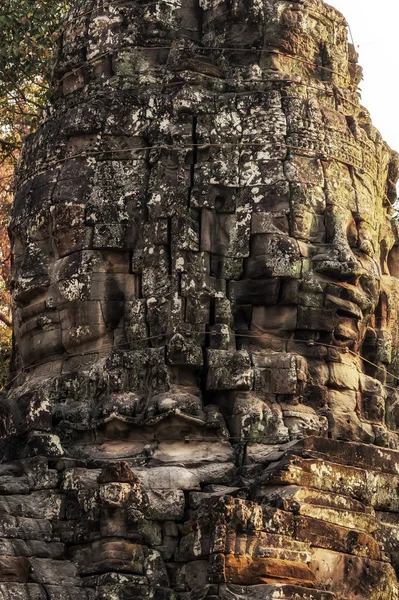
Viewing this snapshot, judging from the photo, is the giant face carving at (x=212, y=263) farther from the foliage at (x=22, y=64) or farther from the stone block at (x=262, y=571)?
the foliage at (x=22, y=64)

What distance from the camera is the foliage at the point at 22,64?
32.0 meters

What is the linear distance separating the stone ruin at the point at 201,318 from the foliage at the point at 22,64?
18.6ft

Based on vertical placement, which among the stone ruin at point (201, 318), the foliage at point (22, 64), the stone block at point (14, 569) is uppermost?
the foliage at point (22, 64)

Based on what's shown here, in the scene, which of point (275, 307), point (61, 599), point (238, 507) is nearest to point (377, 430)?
point (275, 307)

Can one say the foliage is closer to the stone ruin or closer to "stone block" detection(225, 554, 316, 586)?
the stone ruin

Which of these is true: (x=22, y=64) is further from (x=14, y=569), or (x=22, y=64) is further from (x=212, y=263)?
(x=14, y=569)

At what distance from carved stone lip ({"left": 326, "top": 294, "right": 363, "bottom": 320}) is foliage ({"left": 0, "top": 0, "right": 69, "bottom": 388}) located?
8.35 m

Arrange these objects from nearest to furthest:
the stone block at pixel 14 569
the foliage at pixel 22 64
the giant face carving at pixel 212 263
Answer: the stone block at pixel 14 569 < the giant face carving at pixel 212 263 < the foliage at pixel 22 64

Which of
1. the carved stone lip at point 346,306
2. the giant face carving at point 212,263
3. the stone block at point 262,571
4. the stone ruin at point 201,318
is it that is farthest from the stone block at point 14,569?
the carved stone lip at point 346,306

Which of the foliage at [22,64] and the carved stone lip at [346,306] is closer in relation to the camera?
the carved stone lip at [346,306]

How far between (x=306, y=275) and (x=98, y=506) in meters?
4.18

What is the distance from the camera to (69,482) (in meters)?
22.7

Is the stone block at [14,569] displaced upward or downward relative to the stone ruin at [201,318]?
downward

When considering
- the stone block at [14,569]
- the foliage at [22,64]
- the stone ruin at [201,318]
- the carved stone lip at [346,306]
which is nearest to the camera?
the stone block at [14,569]
